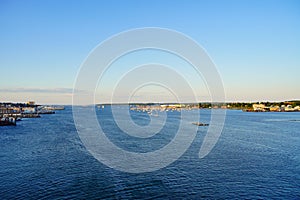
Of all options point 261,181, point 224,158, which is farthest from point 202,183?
point 224,158

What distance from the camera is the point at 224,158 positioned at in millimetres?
25938

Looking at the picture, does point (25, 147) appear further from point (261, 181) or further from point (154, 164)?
point (261, 181)

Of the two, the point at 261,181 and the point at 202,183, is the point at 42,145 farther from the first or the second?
the point at 261,181

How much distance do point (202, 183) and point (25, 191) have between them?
1236 centimetres

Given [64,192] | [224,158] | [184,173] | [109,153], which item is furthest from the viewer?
[109,153]

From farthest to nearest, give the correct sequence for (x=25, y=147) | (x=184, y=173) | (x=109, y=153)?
1. (x=25, y=147)
2. (x=109, y=153)
3. (x=184, y=173)

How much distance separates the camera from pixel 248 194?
16719mm

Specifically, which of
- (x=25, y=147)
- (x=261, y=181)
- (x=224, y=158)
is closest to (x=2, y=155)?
(x=25, y=147)

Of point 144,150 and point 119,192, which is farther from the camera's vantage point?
point 144,150

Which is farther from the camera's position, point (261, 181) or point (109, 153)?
point (109, 153)

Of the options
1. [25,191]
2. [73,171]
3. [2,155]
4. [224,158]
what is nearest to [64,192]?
[25,191]

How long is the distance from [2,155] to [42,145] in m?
6.04

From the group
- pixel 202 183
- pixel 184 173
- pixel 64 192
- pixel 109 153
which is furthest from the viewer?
pixel 109 153

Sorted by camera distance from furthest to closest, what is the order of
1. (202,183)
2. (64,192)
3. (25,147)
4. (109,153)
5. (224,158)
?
1. (25,147)
2. (109,153)
3. (224,158)
4. (202,183)
5. (64,192)
